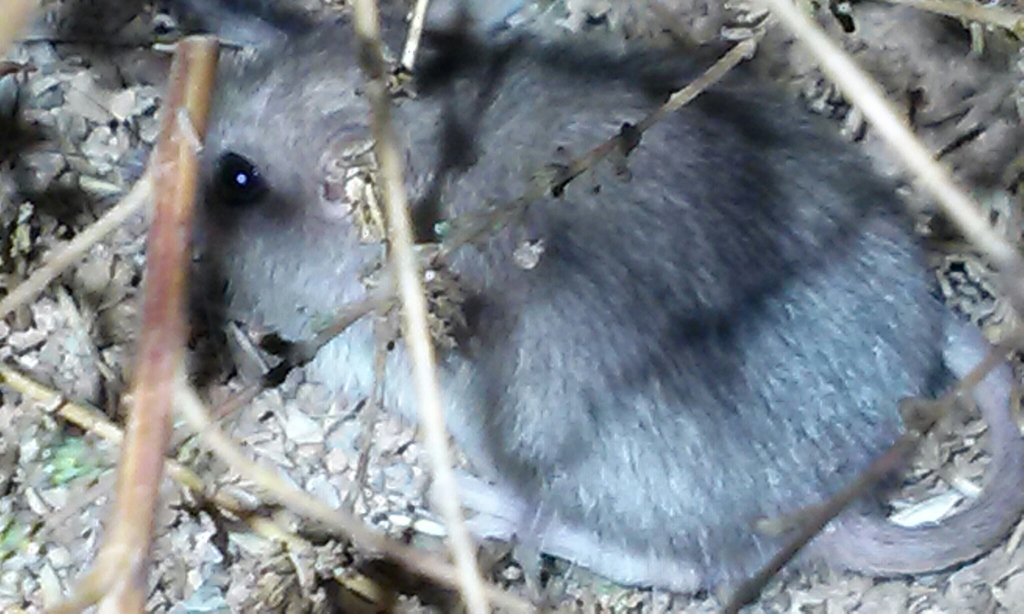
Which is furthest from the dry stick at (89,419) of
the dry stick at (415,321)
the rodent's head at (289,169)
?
the dry stick at (415,321)

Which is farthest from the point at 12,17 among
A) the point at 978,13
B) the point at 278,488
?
the point at 978,13

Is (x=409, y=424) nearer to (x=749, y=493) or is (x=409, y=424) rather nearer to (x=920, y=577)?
(x=749, y=493)

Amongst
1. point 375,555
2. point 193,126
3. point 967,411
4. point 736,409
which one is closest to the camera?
point 193,126

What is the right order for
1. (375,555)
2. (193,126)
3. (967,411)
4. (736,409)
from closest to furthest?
1. (193,126)
2. (736,409)
3. (375,555)
4. (967,411)

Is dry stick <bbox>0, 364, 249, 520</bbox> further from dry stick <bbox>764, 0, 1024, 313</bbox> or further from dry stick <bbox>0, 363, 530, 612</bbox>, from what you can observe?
dry stick <bbox>764, 0, 1024, 313</bbox>

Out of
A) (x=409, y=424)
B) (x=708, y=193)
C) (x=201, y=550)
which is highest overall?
(x=708, y=193)

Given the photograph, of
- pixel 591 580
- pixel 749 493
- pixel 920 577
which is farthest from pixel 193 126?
pixel 920 577

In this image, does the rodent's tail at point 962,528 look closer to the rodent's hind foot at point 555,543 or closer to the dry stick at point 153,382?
the rodent's hind foot at point 555,543

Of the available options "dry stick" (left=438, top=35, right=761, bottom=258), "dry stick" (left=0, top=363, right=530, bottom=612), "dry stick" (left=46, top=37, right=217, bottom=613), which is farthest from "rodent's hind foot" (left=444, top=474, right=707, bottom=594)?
"dry stick" (left=46, top=37, right=217, bottom=613)
